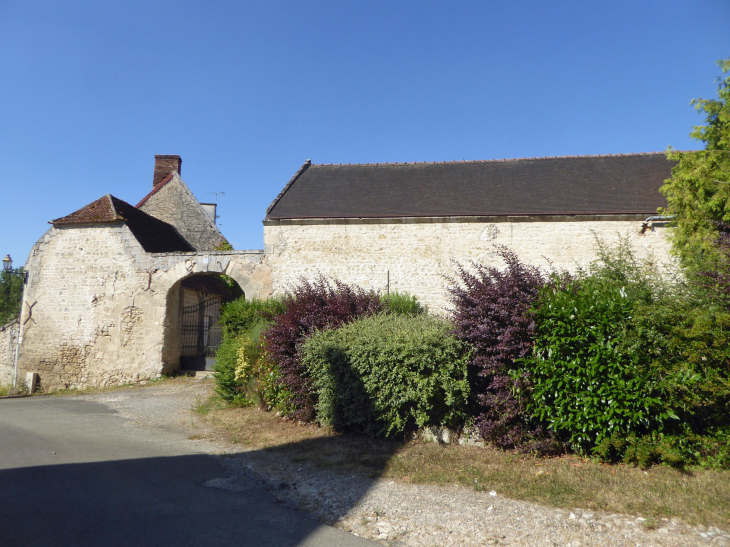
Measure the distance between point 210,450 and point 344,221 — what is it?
6.82 metres

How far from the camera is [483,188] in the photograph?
12.0 meters

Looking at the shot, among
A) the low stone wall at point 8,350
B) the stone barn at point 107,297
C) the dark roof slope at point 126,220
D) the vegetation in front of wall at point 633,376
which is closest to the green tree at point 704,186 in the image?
the vegetation in front of wall at point 633,376

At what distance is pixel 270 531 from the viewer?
11.0 ft

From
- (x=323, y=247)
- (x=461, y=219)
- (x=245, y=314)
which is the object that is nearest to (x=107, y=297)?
(x=245, y=314)

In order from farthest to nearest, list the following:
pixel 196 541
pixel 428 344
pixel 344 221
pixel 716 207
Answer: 1. pixel 344 221
2. pixel 716 207
3. pixel 428 344
4. pixel 196 541

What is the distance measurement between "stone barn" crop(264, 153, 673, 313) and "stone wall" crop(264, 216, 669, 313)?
0.08 ft

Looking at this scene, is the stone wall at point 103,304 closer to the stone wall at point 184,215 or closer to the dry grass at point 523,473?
the stone wall at point 184,215

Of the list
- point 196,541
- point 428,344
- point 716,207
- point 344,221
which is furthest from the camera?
point 344,221

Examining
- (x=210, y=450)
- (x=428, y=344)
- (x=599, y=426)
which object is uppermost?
(x=428, y=344)

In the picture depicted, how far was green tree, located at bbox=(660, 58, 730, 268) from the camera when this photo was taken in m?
7.54

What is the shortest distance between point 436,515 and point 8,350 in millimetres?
13575

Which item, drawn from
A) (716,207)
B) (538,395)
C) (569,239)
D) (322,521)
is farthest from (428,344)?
(569,239)

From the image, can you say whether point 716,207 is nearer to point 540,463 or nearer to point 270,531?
point 540,463

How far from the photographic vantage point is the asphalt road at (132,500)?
326 centimetres
